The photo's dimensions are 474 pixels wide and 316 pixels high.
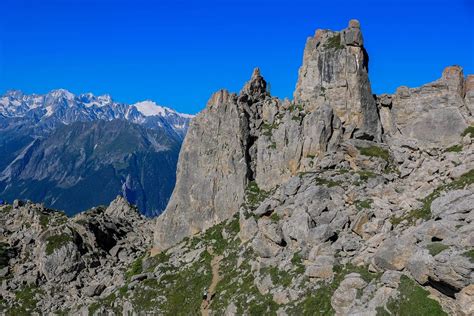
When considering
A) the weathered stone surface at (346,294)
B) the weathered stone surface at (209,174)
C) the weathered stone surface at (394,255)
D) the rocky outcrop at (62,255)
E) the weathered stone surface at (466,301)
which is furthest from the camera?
the weathered stone surface at (209,174)

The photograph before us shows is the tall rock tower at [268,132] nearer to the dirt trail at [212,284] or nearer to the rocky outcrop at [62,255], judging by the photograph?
the rocky outcrop at [62,255]

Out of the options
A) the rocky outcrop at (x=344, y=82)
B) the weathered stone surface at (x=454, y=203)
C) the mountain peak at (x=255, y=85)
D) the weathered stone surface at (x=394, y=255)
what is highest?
the mountain peak at (x=255, y=85)

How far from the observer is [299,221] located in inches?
3187

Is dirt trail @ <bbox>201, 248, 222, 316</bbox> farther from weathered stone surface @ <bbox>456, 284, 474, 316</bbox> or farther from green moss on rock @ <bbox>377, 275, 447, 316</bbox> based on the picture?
weathered stone surface @ <bbox>456, 284, 474, 316</bbox>

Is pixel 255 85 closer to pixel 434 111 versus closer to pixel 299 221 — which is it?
pixel 434 111

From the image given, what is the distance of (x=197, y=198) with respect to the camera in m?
117

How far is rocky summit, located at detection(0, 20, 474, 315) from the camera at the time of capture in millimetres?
60531

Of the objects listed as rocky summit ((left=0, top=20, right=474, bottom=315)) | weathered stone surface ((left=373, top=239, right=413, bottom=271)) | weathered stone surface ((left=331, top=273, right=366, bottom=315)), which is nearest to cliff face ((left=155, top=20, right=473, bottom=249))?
rocky summit ((left=0, top=20, right=474, bottom=315))

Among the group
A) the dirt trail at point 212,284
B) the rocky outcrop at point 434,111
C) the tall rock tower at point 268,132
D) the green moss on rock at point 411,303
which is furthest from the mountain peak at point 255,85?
the green moss on rock at point 411,303

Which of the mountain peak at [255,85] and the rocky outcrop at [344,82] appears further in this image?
the mountain peak at [255,85]

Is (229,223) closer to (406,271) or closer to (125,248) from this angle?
(125,248)

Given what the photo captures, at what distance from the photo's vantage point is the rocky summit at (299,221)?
60531 millimetres

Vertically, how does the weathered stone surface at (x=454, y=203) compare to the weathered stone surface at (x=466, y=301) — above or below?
above

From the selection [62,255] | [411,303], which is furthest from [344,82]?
[62,255]
